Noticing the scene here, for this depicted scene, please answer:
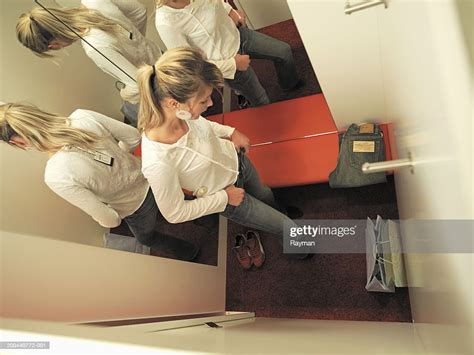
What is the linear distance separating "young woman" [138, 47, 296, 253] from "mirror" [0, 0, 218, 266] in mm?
192

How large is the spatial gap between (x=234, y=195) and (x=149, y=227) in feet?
1.32

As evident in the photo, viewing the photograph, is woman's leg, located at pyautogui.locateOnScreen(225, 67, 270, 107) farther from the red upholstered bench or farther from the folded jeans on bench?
the folded jeans on bench

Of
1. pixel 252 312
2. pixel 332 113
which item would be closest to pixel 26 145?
pixel 332 113

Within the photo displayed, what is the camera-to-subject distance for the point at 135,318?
1.33 metres

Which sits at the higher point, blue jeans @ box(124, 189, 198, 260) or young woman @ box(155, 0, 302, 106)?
young woman @ box(155, 0, 302, 106)

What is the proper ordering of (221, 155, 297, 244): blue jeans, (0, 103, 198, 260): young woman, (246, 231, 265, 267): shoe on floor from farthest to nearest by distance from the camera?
(246, 231, 265, 267): shoe on floor
(221, 155, 297, 244): blue jeans
(0, 103, 198, 260): young woman

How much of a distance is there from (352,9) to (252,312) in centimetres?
167

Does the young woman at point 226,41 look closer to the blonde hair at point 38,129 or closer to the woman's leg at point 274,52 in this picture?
the woman's leg at point 274,52

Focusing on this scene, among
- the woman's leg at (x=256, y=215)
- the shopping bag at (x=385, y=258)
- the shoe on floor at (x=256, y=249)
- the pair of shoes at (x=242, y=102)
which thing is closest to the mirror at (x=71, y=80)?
the woman's leg at (x=256, y=215)

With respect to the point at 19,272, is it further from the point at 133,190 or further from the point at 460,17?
the point at 460,17

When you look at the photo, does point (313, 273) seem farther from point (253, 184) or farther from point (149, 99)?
point (149, 99)

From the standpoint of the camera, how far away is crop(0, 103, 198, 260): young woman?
1.11 metres

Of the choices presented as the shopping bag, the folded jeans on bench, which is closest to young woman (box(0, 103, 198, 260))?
the folded jeans on bench

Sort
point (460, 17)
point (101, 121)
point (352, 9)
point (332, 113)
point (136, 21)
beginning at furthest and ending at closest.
Answer: point (332, 113) → point (136, 21) → point (101, 121) → point (352, 9) → point (460, 17)
